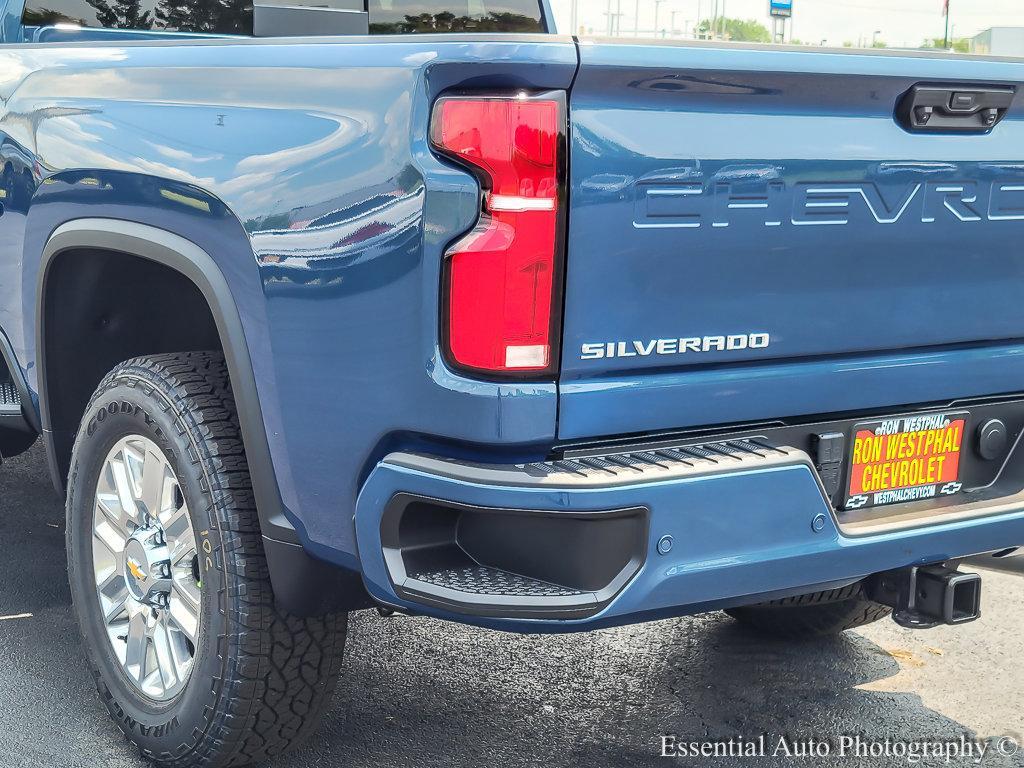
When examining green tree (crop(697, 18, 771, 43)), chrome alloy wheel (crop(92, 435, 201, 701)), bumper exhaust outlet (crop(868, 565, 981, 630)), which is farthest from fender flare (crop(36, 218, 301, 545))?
bumper exhaust outlet (crop(868, 565, 981, 630))

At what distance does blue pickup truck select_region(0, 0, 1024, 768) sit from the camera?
6.36 ft

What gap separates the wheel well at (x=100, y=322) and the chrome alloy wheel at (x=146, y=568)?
0.30m

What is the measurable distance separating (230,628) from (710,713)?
126cm

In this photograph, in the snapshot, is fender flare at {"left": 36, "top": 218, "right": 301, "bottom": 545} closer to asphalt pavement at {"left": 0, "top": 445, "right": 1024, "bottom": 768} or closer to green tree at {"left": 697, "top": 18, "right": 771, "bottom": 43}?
asphalt pavement at {"left": 0, "top": 445, "right": 1024, "bottom": 768}

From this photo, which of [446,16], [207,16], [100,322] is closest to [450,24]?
[446,16]

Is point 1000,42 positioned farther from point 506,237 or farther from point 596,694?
point 596,694

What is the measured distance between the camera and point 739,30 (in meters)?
2.45

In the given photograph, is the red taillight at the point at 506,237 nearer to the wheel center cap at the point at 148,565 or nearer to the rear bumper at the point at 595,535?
the rear bumper at the point at 595,535

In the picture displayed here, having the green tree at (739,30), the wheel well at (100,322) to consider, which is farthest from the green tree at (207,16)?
the green tree at (739,30)

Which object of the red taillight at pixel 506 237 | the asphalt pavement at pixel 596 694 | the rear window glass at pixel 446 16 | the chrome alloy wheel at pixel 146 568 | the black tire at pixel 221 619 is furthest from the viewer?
the rear window glass at pixel 446 16

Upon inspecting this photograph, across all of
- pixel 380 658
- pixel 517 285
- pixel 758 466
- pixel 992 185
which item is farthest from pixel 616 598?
pixel 380 658

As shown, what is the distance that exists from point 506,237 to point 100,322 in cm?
139

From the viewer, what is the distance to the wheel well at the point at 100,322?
9.15ft

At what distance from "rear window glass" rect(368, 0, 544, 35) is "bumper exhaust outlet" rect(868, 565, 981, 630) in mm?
2162
